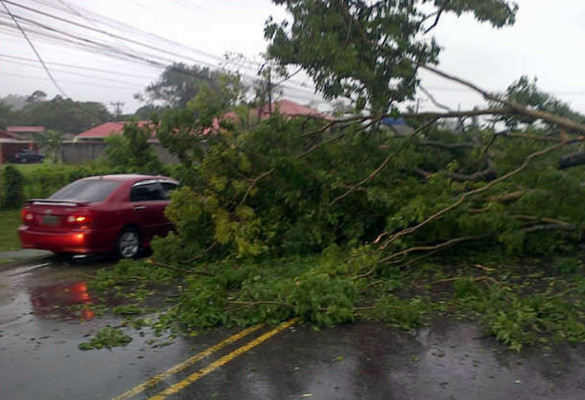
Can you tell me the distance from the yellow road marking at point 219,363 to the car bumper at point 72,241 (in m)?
4.91

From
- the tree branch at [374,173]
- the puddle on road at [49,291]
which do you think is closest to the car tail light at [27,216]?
the puddle on road at [49,291]

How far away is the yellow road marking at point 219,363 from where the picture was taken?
505 cm

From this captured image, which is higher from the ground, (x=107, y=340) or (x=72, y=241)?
(x=72, y=241)

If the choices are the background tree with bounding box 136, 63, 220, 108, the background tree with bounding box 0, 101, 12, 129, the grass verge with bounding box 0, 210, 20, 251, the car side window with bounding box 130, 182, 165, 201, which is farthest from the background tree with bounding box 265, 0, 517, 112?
the background tree with bounding box 0, 101, 12, 129

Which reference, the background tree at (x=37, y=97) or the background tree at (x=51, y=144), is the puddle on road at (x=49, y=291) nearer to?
the background tree at (x=51, y=144)

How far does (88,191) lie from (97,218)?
0.83 metres

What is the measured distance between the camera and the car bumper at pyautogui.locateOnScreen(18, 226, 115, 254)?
10516 millimetres

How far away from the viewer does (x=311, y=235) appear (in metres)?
10.1

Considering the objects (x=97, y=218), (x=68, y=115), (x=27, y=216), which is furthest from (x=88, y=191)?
(x=68, y=115)

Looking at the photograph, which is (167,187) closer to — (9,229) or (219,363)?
(9,229)

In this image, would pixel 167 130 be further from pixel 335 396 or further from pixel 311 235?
pixel 335 396

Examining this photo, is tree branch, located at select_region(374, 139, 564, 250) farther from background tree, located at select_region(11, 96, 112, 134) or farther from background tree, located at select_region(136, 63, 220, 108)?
background tree, located at select_region(11, 96, 112, 134)

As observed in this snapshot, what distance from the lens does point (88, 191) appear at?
11.3 metres

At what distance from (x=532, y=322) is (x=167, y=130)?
6.94 m
